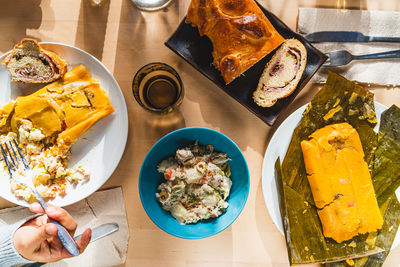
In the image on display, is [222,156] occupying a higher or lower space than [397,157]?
lower

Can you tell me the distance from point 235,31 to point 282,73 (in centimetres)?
30

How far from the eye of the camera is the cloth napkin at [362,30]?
1449 millimetres

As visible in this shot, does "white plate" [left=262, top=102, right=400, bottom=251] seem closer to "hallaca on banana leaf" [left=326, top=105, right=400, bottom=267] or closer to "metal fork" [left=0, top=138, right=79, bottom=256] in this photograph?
"hallaca on banana leaf" [left=326, top=105, right=400, bottom=267]

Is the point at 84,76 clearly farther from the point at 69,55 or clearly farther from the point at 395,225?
the point at 395,225

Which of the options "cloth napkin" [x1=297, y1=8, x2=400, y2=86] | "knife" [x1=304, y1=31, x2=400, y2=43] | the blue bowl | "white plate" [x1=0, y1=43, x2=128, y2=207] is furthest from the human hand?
"knife" [x1=304, y1=31, x2=400, y2=43]

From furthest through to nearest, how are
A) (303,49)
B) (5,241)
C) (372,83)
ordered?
(372,83)
(303,49)
(5,241)

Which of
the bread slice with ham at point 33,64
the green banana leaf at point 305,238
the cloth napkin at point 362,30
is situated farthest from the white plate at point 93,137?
the cloth napkin at point 362,30

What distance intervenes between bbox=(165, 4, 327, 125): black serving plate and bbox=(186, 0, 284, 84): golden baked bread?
0.05 meters

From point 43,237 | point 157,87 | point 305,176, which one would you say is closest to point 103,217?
point 43,237

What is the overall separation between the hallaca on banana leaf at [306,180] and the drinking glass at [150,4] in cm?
85

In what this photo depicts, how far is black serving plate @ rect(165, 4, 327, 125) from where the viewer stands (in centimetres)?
135

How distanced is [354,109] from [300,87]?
0.28m

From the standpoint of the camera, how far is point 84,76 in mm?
1356

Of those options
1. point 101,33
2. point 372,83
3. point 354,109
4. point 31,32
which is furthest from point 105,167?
point 372,83
